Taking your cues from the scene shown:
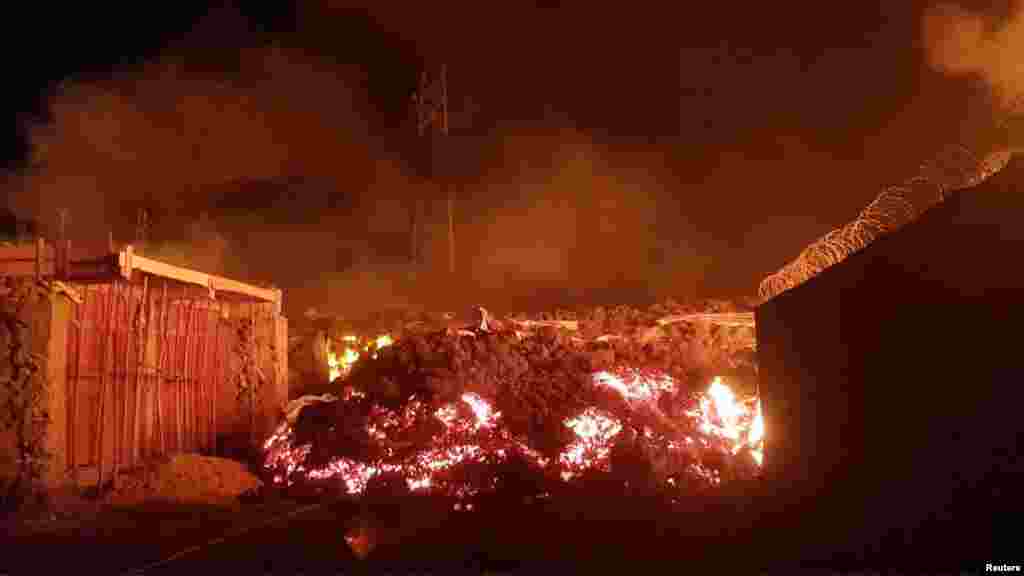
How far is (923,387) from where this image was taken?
4590mm

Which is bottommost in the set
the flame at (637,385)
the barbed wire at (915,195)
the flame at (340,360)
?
the flame at (637,385)

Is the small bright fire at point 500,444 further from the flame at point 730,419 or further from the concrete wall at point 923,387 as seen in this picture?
the concrete wall at point 923,387

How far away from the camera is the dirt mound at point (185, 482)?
8383 mm

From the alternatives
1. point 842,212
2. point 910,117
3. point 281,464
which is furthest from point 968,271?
point 842,212

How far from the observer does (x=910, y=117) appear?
16.1m

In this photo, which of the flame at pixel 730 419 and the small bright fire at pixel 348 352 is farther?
the small bright fire at pixel 348 352

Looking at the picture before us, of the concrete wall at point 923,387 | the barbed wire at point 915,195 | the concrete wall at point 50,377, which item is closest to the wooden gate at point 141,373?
the concrete wall at point 50,377

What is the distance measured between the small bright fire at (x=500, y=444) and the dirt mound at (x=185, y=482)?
0.63m

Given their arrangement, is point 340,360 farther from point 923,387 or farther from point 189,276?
point 923,387

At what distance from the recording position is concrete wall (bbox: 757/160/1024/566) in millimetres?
4148

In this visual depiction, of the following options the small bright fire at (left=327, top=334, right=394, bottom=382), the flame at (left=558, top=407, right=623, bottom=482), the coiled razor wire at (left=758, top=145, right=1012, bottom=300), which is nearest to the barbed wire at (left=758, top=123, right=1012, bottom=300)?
the coiled razor wire at (left=758, top=145, right=1012, bottom=300)

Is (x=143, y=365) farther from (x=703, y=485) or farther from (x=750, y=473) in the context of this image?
(x=750, y=473)

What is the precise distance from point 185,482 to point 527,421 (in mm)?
3952

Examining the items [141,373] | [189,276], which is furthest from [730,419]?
[141,373]
